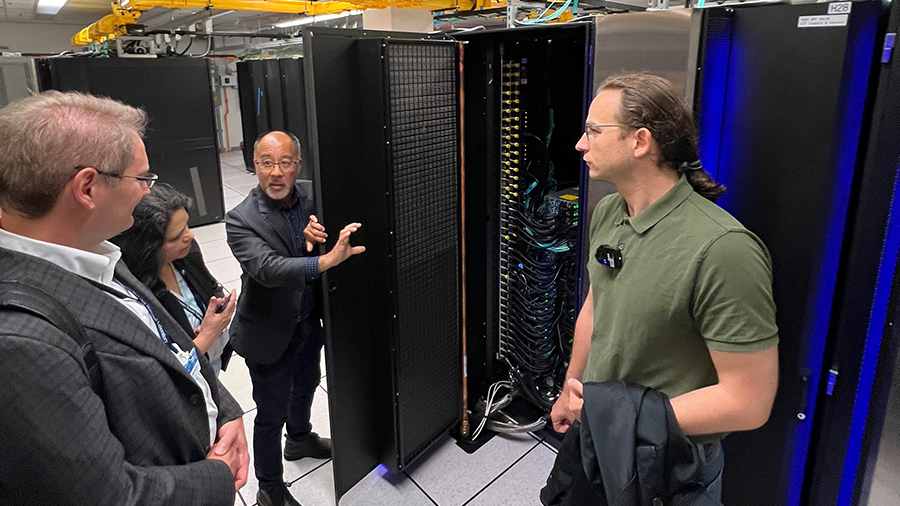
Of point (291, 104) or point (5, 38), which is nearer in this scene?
point (291, 104)

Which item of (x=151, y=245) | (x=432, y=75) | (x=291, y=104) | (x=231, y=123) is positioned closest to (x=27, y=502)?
(x=151, y=245)

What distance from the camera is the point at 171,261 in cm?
163

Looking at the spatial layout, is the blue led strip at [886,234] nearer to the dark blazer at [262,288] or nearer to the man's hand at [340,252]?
the man's hand at [340,252]

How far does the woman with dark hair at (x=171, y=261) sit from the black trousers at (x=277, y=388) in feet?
1.35

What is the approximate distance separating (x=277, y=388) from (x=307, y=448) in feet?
1.96

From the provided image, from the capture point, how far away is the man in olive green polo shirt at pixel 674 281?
1.06m

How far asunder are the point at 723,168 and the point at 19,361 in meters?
1.68

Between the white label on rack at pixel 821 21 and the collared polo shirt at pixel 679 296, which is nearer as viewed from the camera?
the collared polo shirt at pixel 679 296

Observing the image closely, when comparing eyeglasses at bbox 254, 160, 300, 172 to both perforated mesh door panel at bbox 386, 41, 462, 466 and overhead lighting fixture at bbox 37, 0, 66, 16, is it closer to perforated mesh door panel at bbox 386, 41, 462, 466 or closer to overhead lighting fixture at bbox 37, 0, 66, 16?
perforated mesh door panel at bbox 386, 41, 462, 466

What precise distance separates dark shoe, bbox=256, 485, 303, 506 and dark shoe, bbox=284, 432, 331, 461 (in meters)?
0.32

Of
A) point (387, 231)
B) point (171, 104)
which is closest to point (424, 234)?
point (387, 231)

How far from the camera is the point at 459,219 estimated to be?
88.7 inches

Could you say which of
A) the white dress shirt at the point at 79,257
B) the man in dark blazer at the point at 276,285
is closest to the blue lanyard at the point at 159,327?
the white dress shirt at the point at 79,257

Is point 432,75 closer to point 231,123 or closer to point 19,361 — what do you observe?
point 19,361
